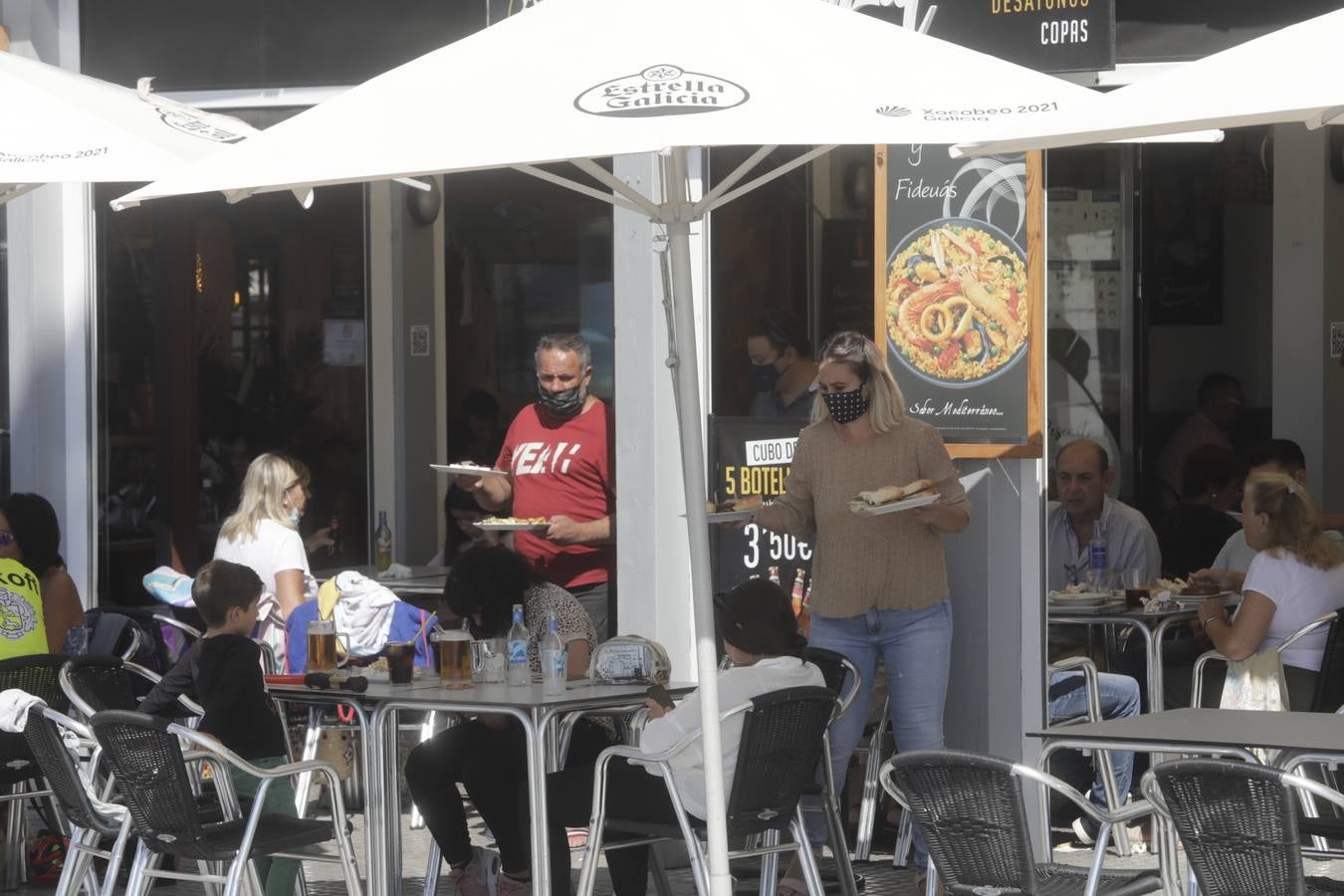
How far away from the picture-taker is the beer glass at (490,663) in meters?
5.59

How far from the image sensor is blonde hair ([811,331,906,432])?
592 centimetres

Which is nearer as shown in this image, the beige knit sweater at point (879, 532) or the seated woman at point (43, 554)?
the beige knit sweater at point (879, 532)

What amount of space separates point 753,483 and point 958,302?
111cm

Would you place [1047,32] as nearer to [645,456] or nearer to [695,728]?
[645,456]

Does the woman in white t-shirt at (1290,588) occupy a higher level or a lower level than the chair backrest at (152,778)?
higher

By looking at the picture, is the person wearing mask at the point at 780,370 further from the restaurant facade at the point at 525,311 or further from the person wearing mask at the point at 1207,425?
the person wearing mask at the point at 1207,425

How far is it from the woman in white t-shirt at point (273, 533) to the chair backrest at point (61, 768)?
7.36 feet

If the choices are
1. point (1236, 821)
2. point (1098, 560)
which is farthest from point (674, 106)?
point (1098, 560)

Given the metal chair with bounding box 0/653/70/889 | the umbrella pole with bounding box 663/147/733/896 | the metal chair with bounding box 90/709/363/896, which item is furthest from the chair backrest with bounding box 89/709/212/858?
the umbrella pole with bounding box 663/147/733/896

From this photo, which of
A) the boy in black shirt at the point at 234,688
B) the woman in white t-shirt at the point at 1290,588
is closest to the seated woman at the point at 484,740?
the boy in black shirt at the point at 234,688

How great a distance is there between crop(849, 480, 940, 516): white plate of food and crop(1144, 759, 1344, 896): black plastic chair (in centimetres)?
186

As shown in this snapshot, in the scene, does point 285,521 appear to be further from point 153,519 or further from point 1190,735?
point 1190,735

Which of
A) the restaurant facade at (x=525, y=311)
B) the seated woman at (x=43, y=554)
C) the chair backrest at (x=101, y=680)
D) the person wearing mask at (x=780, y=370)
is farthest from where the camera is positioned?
the person wearing mask at (x=780, y=370)

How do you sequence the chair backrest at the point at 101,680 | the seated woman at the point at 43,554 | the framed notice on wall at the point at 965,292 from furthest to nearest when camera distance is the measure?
the seated woman at the point at 43,554, the framed notice on wall at the point at 965,292, the chair backrest at the point at 101,680
